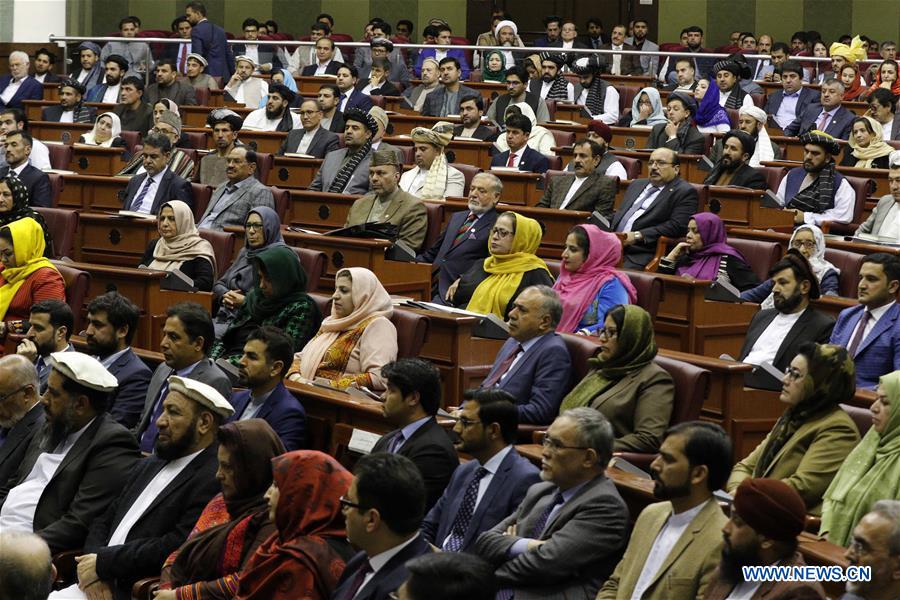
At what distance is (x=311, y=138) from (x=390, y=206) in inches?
79.1

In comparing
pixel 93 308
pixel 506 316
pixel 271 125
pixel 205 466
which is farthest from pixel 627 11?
pixel 205 466

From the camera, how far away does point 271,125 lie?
29.8 ft

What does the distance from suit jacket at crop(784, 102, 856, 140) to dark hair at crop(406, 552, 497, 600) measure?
722cm

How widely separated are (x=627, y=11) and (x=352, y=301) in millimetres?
10839

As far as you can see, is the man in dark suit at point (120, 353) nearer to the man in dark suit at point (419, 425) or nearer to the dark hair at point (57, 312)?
the dark hair at point (57, 312)

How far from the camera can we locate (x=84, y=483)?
3676 millimetres

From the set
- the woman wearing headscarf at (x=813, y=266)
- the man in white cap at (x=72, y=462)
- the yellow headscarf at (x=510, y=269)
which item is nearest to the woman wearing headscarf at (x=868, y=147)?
the woman wearing headscarf at (x=813, y=266)

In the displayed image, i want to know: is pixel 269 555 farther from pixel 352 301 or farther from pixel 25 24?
pixel 25 24

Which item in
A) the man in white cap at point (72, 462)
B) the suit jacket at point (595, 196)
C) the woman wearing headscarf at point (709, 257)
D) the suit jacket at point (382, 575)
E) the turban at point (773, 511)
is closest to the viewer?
the turban at point (773, 511)

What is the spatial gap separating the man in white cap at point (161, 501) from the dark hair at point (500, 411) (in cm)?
70

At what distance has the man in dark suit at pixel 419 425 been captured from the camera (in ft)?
11.6

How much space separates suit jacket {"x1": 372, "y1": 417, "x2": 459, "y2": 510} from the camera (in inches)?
139

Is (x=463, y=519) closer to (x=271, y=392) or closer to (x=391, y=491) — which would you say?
(x=391, y=491)

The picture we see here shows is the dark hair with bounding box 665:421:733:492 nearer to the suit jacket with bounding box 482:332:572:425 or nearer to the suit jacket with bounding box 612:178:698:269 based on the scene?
the suit jacket with bounding box 482:332:572:425
